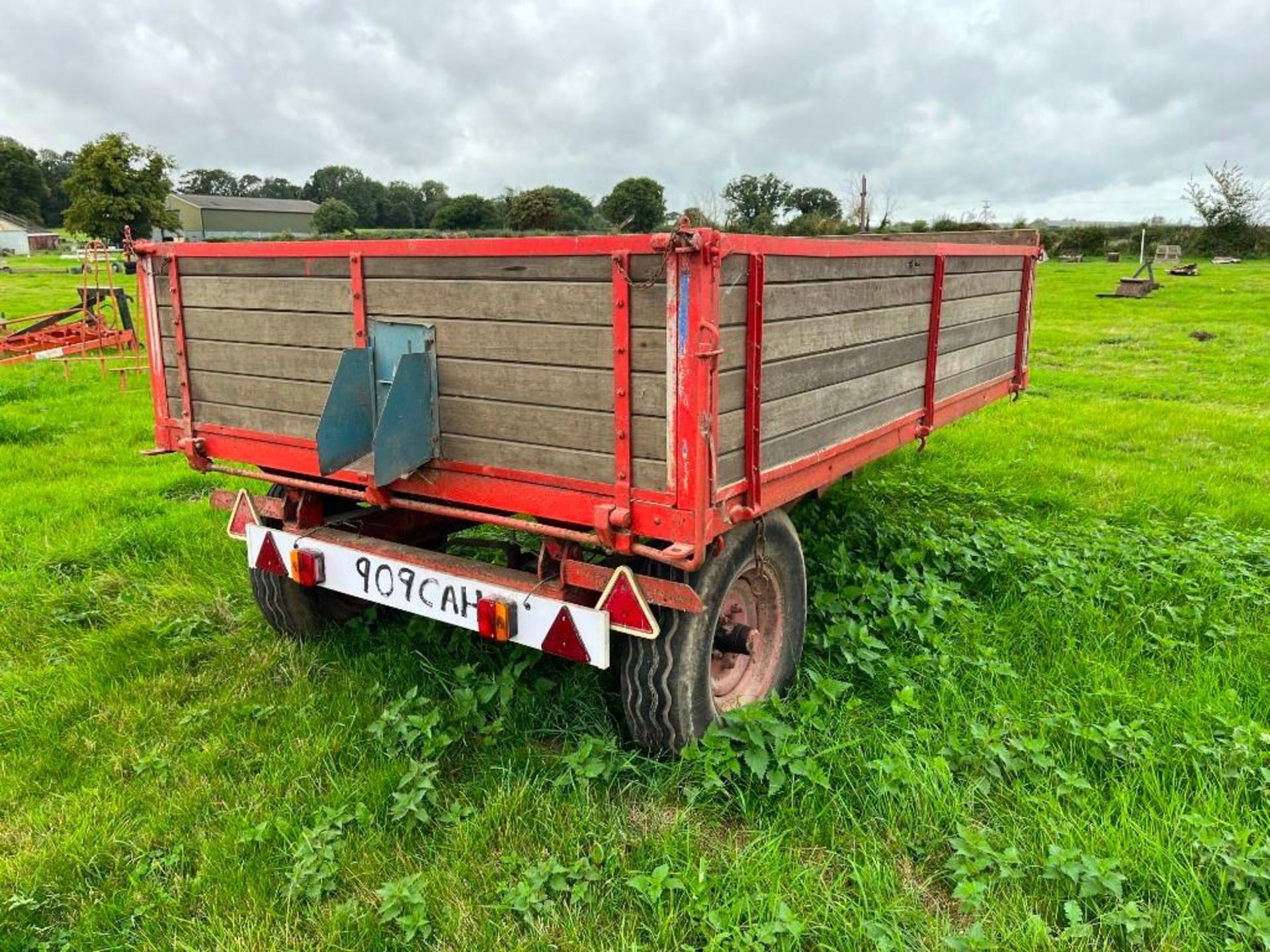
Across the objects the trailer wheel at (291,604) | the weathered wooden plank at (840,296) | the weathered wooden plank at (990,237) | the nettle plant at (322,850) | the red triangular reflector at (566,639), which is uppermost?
the weathered wooden plank at (990,237)

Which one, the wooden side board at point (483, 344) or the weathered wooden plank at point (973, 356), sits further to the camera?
the weathered wooden plank at point (973, 356)

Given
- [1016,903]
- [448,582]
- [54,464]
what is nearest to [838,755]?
[1016,903]

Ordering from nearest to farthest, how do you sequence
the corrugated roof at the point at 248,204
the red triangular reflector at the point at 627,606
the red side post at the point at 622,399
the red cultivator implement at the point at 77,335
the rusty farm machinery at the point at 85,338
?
the red side post at the point at 622,399 → the red triangular reflector at the point at 627,606 → the rusty farm machinery at the point at 85,338 → the red cultivator implement at the point at 77,335 → the corrugated roof at the point at 248,204

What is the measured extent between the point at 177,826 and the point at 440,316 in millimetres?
1787

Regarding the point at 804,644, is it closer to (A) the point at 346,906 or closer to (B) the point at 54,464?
(A) the point at 346,906

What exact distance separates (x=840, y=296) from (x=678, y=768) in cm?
168

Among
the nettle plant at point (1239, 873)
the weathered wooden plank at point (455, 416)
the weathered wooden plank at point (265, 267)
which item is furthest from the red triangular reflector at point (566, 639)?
the nettle plant at point (1239, 873)

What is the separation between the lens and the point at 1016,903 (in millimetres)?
2457

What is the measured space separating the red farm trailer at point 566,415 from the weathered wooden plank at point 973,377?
587 mm

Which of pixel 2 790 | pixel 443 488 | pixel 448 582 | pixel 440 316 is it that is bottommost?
pixel 2 790

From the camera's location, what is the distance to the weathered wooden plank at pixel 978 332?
14.2 feet

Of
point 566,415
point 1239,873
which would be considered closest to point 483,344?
point 566,415

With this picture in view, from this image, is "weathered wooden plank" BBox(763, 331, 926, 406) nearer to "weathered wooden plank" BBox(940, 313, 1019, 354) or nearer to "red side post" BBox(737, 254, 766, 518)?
"red side post" BBox(737, 254, 766, 518)

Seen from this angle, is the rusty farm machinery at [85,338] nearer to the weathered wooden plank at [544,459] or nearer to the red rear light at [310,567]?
the red rear light at [310,567]
